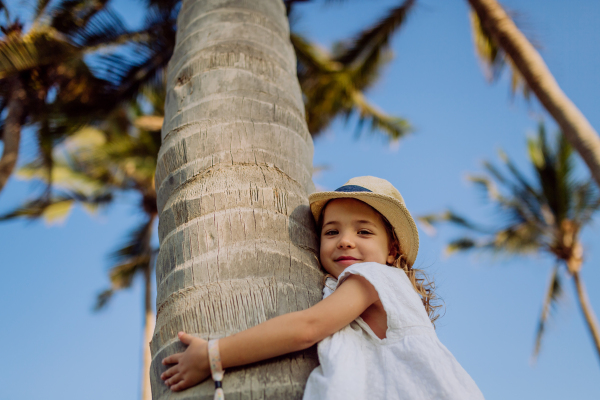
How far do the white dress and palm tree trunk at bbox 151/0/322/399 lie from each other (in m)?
0.09

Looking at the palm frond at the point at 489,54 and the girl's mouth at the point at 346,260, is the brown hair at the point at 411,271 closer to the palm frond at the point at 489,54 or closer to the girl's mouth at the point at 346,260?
the girl's mouth at the point at 346,260

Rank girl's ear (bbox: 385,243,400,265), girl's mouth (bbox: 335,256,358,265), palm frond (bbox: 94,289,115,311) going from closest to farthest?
girl's mouth (bbox: 335,256,358,265) < girl's ear (bbox: 385,243,400,265) < palm frond (bbox: 94,289,115,311)

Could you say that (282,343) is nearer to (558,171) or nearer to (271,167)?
(271,167)

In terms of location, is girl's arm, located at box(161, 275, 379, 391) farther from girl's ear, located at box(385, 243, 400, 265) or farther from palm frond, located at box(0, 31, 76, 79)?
palm frond, located at box(0, 31, 76, 79)

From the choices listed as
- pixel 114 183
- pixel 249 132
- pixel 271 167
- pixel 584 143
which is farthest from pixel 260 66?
pixel 114 183

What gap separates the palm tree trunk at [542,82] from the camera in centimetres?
484

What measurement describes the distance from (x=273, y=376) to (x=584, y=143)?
15.2ft

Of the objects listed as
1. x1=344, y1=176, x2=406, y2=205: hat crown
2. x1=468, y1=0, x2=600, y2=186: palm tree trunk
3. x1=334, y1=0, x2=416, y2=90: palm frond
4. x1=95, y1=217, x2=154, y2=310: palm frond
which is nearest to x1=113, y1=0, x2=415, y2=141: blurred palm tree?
x1=334, y1=0, x2=416, y2=90: palm frond

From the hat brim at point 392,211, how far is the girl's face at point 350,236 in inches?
1.8

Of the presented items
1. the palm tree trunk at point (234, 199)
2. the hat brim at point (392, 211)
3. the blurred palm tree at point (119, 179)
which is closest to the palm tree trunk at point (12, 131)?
the blurred palm tree at point (119, 179)

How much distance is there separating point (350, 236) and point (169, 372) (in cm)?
86

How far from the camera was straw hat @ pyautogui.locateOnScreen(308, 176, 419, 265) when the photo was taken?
1957mm

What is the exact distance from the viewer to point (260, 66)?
2.22m

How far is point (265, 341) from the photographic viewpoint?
1420mm
